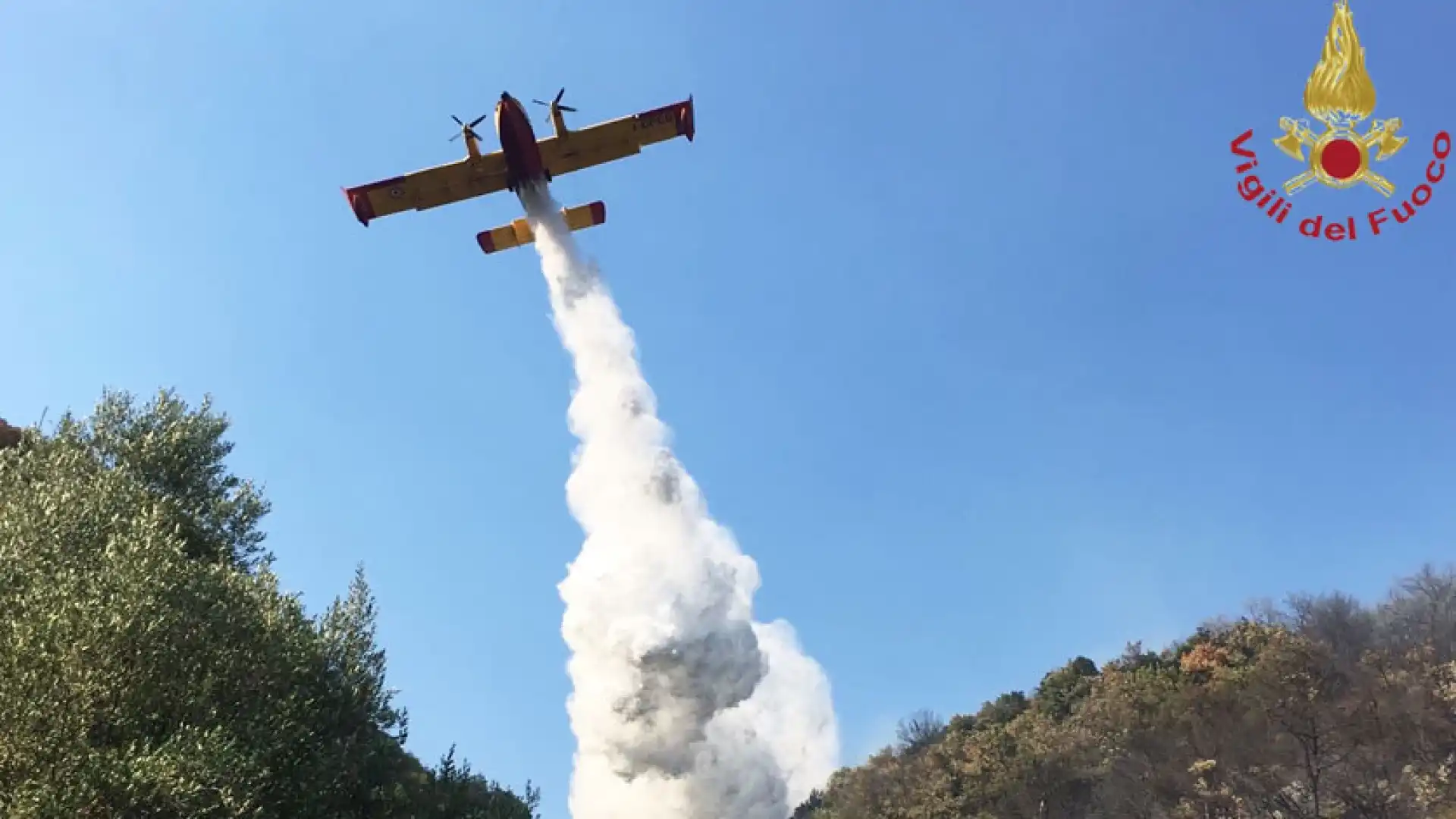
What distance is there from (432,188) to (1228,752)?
72568mm

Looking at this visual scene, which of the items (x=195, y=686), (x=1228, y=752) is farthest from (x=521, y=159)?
(x=1228, y=752)

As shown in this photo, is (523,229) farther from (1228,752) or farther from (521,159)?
(1228,752)

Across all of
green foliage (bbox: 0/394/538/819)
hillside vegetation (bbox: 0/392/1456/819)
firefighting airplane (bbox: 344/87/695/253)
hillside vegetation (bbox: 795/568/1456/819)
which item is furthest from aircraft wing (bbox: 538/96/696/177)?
hillside vegetation (bbox: 795/568/1456/819)

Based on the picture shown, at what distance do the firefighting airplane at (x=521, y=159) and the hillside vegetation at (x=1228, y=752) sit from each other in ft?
203

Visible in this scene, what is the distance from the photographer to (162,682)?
21719 mm

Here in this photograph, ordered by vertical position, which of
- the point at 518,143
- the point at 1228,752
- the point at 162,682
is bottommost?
the point at 162,682

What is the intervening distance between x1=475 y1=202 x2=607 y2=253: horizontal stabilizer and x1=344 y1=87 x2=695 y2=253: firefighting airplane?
266cm

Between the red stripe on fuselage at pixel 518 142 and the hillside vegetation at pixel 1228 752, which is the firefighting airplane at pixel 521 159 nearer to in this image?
the red stripe on fuselage at pixel 518 142

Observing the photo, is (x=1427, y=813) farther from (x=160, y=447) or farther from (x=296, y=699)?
(x=160, y=447)

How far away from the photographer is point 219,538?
35.9 m

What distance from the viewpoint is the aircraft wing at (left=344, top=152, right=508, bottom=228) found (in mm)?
42531

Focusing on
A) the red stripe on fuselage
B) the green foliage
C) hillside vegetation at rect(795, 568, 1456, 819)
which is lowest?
the green foliage

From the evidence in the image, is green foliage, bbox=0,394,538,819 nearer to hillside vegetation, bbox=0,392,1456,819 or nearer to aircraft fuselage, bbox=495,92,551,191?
hillside vegetation, bbox=0,392,1456,819

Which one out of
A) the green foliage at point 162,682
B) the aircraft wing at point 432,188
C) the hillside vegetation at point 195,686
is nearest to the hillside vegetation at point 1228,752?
the hillside vegetation at point 195,686
